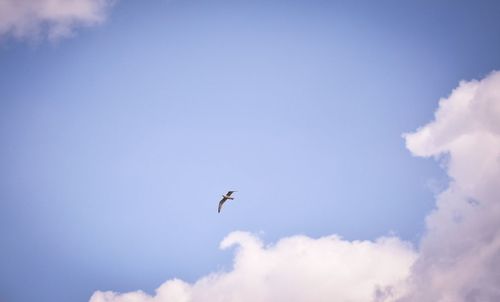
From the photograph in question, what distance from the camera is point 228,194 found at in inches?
1252
